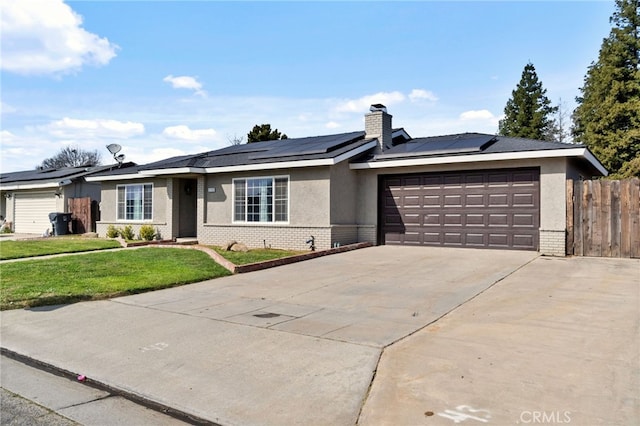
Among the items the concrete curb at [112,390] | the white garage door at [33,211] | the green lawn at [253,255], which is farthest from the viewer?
the white garage door at [33,211]

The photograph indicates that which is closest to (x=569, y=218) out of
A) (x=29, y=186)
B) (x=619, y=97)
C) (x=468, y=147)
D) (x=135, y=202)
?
(x=468, y=147)

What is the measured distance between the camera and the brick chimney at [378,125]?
1731 centimetres

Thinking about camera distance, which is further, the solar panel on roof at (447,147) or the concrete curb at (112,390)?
the solar panel on roof at (447,147)

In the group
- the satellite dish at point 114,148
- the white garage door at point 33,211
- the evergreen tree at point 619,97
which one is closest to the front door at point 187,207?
the satellite dish at point 114,148

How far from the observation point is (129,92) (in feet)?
51.6

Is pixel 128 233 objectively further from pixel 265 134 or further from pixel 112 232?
pixel 265 134

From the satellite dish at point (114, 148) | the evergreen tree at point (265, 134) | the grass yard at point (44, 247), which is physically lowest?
the grass yard at point (44, 247)

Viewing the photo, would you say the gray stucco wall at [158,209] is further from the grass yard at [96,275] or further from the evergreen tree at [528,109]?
the evergreen tree at [528,109]

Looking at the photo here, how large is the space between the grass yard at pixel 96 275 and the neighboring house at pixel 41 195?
13203mm

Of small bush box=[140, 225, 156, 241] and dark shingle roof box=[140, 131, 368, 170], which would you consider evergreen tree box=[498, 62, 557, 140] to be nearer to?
dark shingle roof box=[140, 131, 368, 170]

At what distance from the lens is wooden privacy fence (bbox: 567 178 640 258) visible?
11.8 meters

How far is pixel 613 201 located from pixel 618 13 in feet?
71.4

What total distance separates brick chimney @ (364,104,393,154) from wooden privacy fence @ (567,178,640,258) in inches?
271

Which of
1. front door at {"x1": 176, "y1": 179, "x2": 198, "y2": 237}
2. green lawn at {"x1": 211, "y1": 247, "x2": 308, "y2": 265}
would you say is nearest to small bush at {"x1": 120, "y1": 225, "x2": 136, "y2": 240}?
front door at {"x1": 176, "y1": 179, "x2": 198, "y2": 237}
